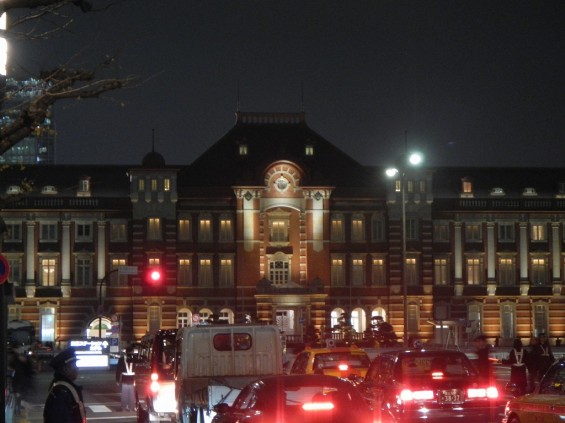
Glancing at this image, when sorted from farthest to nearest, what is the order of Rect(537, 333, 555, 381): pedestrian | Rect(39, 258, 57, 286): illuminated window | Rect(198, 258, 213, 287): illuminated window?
Rect(198, 258, 213, 287): illuminated window
Rect(39, 258, 57, 286): illuminated window
Rect(537, 333, 555, 381): pedestrian

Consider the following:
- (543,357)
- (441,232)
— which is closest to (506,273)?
(441,232)

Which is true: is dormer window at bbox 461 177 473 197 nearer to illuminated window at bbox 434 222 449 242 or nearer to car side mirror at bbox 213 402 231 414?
illuminated window at bbox 434 222 449 242

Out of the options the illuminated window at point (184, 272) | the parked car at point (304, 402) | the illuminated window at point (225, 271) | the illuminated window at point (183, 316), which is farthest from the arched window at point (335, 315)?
the parked car at point (304, 402)

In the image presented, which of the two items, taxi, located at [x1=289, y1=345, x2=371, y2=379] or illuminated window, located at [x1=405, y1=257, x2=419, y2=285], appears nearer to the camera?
taxi, located at [x1=289, y1=345, x2=371, y2=379]

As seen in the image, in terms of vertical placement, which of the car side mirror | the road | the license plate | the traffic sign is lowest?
the road

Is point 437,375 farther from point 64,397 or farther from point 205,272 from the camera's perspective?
point 205,272

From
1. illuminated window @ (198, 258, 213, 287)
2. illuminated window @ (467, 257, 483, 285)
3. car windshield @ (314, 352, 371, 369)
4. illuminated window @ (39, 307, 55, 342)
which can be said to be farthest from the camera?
illuminated window @ (467, 257, 483, 285)

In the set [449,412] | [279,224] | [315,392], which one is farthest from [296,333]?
[315,392]

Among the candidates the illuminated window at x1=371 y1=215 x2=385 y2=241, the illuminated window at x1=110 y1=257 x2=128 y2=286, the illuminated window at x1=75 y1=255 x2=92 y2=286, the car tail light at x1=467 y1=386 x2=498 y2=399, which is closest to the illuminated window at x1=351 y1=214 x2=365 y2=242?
the illuminated window at x1=371 y1=215 x2=385 y2=241

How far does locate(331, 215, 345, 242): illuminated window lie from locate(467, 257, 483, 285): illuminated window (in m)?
9.01

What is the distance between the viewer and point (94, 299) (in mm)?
77250

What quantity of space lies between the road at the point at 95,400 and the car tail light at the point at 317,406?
951 cm

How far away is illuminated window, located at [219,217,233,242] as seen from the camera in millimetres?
77875

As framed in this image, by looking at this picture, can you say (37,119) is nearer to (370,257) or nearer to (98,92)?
(98,92)
